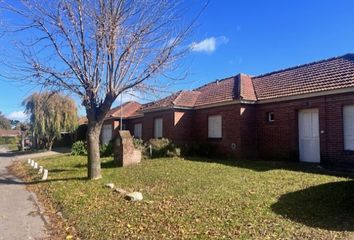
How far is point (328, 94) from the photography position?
15.4m

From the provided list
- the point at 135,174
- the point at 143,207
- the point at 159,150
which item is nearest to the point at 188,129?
the point at 159,150

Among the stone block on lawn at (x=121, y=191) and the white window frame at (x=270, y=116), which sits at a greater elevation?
the white window frame at (x=270, y=116)

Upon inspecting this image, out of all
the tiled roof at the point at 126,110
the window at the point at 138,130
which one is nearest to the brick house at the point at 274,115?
the window at the point at 138,130

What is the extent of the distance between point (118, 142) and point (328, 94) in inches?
401

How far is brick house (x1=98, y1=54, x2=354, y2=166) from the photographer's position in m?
15.2

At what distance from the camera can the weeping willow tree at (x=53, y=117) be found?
37.0m

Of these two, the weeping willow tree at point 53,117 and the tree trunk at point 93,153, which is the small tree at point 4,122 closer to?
the weeping willow tree at point 53,117

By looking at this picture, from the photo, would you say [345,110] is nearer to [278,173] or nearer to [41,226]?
[278,173]

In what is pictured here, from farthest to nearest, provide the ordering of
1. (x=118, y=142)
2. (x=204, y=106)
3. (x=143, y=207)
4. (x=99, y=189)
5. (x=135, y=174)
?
(x=204, y=106) → (x=118, y=142) → (x=135, y=174) → (x=99, y=189) → (x=143, y=207)

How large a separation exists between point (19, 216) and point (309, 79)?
1411 centimetres

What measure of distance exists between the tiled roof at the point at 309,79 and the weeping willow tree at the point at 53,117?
22.9 metres

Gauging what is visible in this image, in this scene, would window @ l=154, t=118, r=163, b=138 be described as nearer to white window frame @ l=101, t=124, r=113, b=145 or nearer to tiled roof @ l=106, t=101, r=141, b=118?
tiled roof @ l=106, t=101, r=141, b=118

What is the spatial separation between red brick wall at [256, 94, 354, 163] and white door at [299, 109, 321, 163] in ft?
0.75

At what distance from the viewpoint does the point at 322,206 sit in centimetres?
849
